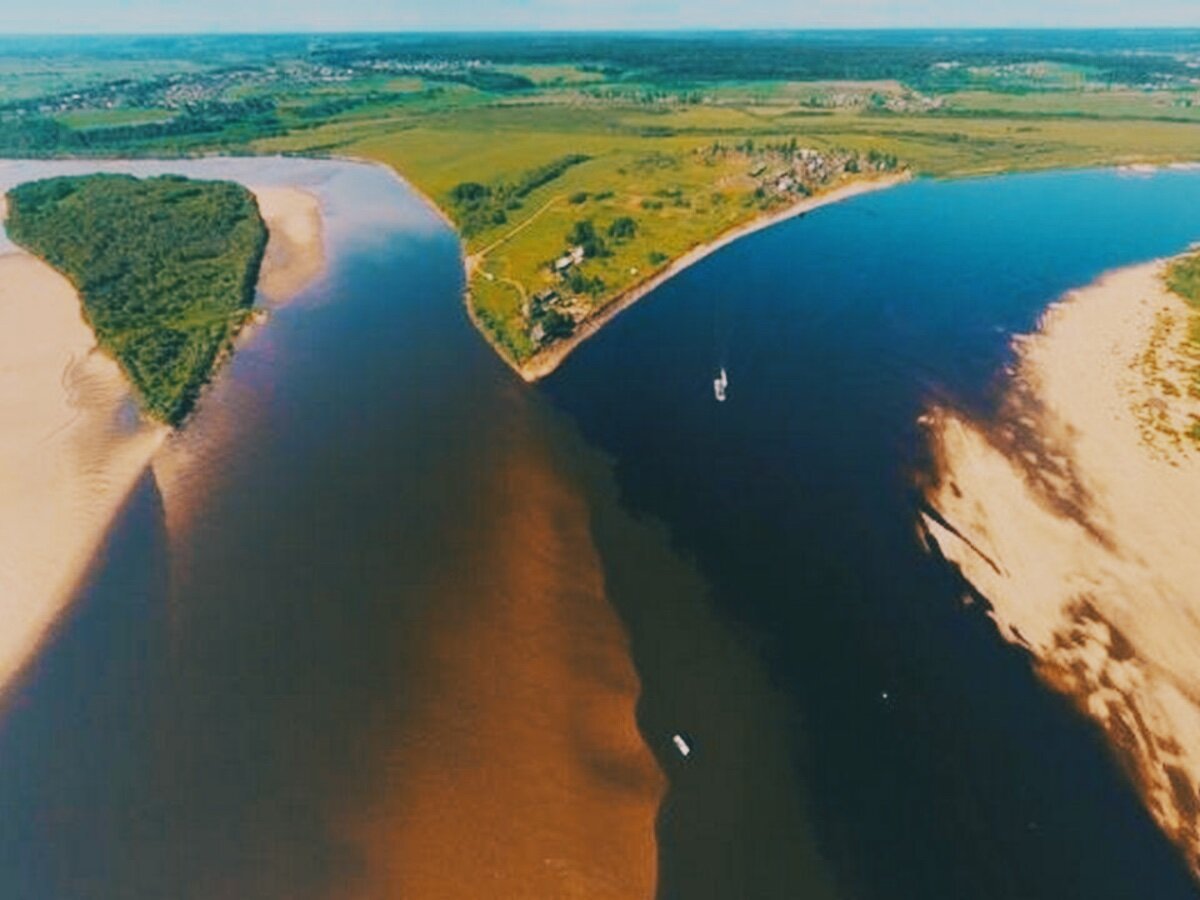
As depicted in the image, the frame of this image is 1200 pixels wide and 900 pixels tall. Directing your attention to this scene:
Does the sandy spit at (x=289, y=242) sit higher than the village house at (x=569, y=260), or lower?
lower

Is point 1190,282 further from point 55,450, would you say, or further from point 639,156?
point 55,450

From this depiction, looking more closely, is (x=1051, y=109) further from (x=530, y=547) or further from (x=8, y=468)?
(x=8, y=468)

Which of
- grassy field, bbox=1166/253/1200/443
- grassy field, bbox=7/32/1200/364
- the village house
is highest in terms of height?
grassy field, bbox=1166/253/1200/443

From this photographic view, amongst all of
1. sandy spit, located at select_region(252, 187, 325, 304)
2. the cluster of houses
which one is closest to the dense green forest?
sandy spit, located at select_region(252, 187, 325, 304)

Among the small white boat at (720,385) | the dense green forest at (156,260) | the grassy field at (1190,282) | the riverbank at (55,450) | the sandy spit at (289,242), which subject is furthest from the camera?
the sandy spit at (289,242)

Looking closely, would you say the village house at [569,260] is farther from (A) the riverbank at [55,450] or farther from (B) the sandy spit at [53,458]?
(B) the sandy spit at [53,458]

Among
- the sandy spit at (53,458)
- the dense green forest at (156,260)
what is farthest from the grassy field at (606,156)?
the sandy spit at (53,458)

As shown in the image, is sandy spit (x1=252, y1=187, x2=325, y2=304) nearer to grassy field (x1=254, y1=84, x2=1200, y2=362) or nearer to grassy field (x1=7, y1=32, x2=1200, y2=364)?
grassy field (x1=7, y1=32, x2=1200, y2=364)
